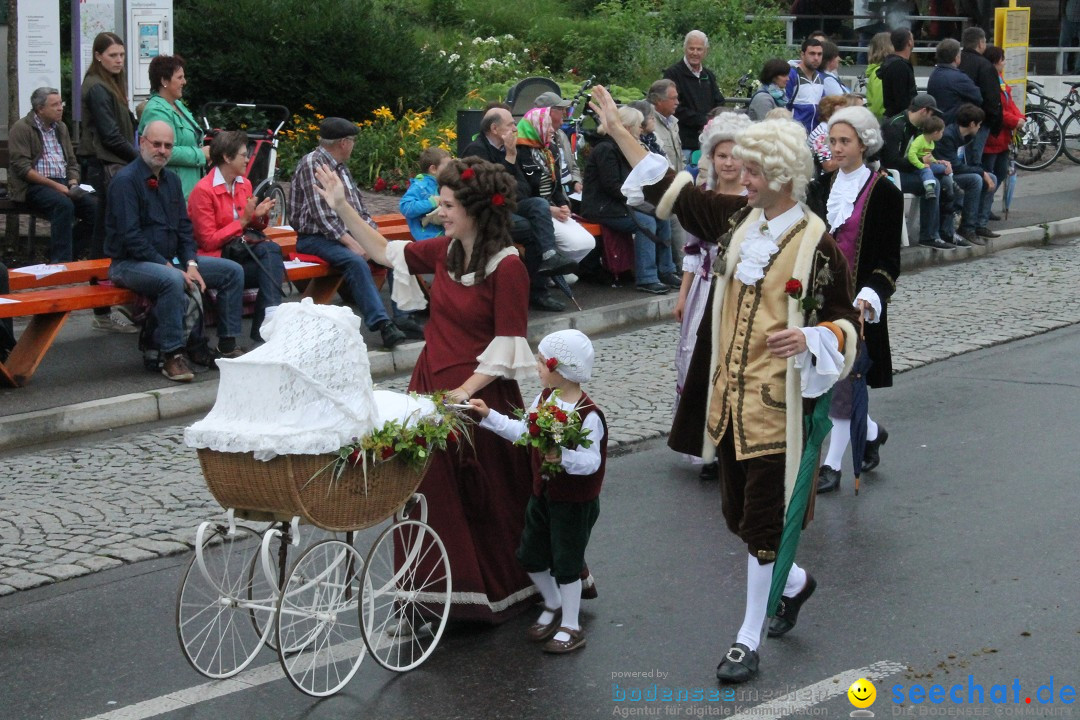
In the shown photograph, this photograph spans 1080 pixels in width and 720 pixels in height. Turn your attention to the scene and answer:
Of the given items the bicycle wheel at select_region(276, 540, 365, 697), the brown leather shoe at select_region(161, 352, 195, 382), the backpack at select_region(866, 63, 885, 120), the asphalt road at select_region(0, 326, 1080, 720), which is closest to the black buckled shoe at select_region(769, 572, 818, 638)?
the asphalt road at select_region(0, 326, 1080, 720)

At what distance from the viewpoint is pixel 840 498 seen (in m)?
7.50

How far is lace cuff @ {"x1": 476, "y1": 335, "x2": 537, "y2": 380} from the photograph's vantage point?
5.48 meters

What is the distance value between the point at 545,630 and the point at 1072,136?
64.1 ft

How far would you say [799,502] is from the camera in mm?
5188

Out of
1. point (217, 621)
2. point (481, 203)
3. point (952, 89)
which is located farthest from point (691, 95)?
point (217, 621)

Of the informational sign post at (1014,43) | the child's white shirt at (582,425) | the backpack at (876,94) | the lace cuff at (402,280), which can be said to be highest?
the informational sign post at (1014,43)

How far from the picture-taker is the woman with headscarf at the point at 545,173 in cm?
1173

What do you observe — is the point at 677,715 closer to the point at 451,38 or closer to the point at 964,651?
the point at 964,651

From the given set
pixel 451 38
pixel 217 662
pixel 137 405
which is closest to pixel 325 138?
pixel 137 405

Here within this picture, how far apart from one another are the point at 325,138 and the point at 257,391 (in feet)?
19.2

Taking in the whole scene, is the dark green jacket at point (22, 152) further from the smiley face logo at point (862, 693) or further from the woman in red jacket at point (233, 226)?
the smiley face logo at point (862, 693)

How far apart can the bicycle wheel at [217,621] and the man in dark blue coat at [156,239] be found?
136 inches

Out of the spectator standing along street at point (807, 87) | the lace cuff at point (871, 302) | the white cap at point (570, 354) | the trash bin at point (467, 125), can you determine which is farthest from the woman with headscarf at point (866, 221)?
the spectator standing along street at point (807, 87)

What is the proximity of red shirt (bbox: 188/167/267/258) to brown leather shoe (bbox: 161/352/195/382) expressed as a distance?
40.0 inches
